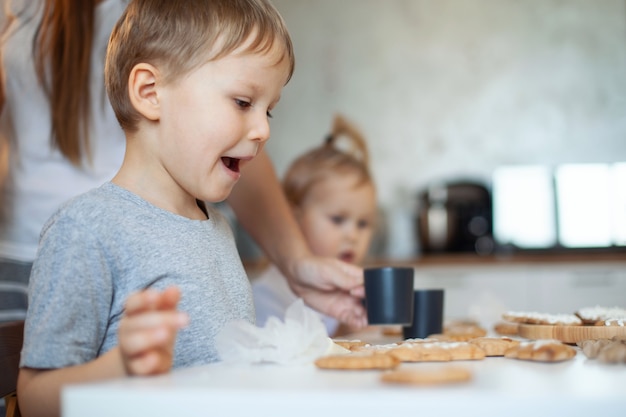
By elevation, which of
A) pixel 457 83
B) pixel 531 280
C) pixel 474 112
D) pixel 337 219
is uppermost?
pixel 457 83

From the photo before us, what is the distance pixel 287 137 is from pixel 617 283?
227 cm

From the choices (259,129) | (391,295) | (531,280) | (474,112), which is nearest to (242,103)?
(259,129)

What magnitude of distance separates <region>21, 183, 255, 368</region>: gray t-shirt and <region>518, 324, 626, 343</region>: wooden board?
1.45 feet

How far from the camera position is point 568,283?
12.8ft

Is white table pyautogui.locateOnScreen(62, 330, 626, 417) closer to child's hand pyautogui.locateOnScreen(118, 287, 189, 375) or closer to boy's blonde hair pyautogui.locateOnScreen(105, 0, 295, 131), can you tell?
child's hand pyautogui.locateOnScreen(118, 287, 189, 375)

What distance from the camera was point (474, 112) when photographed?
4.80m

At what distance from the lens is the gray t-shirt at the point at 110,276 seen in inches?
32.2

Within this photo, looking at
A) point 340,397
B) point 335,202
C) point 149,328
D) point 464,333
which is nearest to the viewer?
point 340,397

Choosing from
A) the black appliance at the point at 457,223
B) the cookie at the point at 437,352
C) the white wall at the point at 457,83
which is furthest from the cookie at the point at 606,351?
the white wall at the point at 457,83

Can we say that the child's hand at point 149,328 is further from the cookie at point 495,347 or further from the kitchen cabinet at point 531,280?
the kitchen cabinet at point 531,280

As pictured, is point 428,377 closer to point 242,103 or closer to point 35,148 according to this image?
point 242,103

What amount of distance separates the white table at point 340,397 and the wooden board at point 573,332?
15.7 inches

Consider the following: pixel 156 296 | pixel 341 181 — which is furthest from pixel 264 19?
pixel 341 181

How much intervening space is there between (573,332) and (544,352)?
11.6 inches
